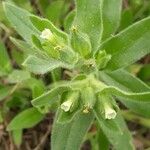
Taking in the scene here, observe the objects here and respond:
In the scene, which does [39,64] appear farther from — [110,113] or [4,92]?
[4,92]

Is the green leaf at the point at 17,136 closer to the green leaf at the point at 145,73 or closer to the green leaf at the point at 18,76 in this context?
the green leaf at the point at 18,76

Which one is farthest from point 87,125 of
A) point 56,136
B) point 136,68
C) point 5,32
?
point 5,32

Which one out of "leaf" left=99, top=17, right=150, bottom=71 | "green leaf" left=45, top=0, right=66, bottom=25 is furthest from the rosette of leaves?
"green leaf" left=45, top=0, right=66, bottom=25

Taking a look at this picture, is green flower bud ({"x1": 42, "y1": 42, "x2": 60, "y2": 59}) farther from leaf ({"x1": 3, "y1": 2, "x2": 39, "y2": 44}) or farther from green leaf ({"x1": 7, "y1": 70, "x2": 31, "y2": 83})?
green leaf ({"x1": 7, "y1": 70, "x2": 31, "y2": 83})

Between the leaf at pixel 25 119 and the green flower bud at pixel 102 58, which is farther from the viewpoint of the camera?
the leaf at pixel 25 119

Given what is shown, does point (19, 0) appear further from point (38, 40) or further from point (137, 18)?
point (38, 40)

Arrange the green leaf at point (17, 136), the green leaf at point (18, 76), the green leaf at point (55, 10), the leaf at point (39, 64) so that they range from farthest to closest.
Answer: the green leaf at point (55, 10)
the green leaf at point (17, 136)
the green leaf at point (18, 76)
the leaf at point (39, 64)

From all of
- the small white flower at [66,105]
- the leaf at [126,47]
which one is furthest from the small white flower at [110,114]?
the leaf at [126,47]
